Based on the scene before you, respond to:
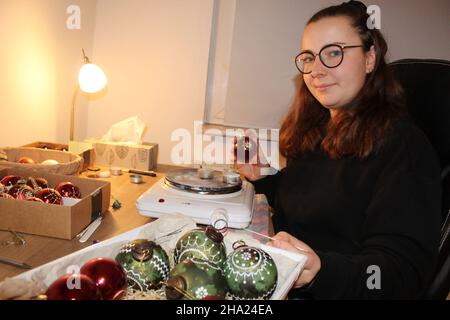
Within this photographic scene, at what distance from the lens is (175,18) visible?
1988 millimetres

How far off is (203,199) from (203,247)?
470 mm

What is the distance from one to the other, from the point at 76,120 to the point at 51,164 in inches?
32.8

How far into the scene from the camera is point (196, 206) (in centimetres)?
107

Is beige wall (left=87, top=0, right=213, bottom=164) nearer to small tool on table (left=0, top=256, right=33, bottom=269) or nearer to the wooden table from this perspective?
the wooden table

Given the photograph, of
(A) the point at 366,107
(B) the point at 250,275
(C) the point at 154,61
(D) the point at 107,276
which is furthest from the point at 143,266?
(C) the point at 154,61

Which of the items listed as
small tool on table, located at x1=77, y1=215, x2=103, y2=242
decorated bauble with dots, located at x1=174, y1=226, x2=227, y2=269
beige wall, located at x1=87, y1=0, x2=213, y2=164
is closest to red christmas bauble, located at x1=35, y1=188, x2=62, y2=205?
small tool on table, located at x1=77, y1=215, x2=103, y2=242

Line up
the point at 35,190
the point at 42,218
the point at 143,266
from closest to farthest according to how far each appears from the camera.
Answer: the point at 143,266
the point at 42,218
the point at 35,190

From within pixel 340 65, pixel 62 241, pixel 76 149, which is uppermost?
pixel 340 65

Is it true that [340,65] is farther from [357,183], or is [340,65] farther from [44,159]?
[44,159]

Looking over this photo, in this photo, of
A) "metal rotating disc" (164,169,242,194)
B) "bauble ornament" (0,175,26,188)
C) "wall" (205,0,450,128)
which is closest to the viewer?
"bauble ornament" (0,175,26,188)

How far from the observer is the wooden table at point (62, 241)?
803mm

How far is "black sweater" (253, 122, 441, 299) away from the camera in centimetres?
79

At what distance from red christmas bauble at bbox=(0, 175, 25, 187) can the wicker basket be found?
0.45 feet

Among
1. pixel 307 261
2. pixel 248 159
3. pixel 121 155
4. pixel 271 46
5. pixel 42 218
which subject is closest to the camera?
pixel 307 261
